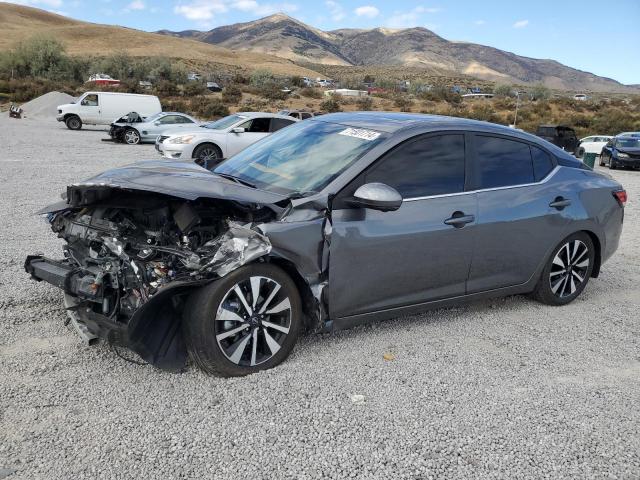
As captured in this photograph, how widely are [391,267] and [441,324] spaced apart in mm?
1016

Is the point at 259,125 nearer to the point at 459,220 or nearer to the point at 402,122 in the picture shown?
the point at 402,122

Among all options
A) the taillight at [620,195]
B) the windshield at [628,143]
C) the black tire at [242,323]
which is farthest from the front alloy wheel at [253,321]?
the windshield at [628,143]

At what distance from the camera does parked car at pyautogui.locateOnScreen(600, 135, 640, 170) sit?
21031 mm

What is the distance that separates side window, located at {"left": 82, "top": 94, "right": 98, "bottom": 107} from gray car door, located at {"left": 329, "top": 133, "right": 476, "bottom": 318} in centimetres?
2693

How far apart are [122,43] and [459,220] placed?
394ft

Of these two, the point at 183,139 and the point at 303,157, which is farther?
the point at 183,139

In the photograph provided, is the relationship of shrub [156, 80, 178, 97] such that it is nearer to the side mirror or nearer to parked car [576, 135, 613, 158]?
parked car [576, 135, 613, 158]

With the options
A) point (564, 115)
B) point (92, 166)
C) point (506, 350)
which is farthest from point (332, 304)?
point (564, 115)

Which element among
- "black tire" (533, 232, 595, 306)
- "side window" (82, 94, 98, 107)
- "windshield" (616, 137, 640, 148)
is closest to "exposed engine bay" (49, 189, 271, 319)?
"black tire" (533, 232, 595, 306)

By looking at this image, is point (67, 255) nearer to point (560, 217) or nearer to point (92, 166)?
point (560, 217)

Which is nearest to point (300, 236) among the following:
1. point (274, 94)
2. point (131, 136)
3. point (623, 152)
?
point (131, 136)

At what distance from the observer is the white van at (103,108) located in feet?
90.2

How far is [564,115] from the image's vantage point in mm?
45969

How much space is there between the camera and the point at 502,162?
15.2 feet
